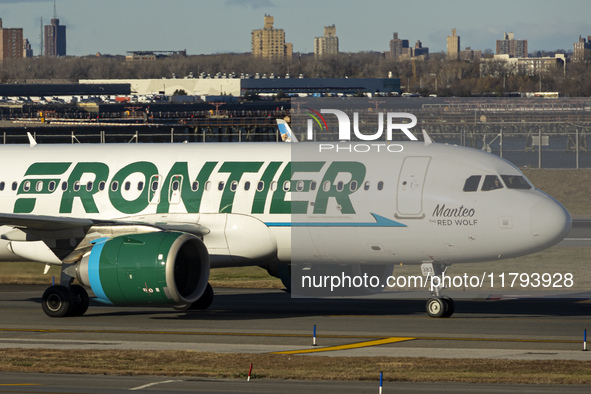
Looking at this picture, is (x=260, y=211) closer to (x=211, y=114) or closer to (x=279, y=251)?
(x=279, y=251)

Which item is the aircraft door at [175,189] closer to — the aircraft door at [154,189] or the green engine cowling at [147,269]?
the aircraft door at [154,189]

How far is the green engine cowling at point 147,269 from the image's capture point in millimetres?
26938

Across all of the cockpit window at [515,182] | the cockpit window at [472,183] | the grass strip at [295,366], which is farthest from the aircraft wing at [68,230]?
the cockpit window at [515,182]

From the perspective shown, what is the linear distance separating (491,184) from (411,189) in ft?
6.80

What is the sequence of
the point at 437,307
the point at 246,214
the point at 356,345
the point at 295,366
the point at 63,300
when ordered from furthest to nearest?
the point at 63,300
the point at 246,214
the point at 437,307
the point at 356,345
the point at 295,366

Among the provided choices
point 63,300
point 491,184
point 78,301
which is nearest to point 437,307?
point 491,184

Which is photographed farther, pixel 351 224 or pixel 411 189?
pixel 351 224

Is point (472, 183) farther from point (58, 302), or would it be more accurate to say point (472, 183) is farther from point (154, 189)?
point (58, 302)

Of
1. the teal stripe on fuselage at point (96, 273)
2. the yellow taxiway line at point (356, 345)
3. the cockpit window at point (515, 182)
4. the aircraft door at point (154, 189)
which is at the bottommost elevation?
the yellow taxiway line at point (356, 345)

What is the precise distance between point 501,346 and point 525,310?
689 centimetres

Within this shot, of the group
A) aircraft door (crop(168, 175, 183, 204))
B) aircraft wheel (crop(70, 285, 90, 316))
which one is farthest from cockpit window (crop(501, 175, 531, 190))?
aircraft wheel (crop(70, 285, 90, 316))

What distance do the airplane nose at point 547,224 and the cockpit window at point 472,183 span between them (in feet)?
5.25

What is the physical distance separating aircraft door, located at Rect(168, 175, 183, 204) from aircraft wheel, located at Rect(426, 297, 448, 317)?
7.62 metres

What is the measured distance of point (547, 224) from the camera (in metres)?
26.3
